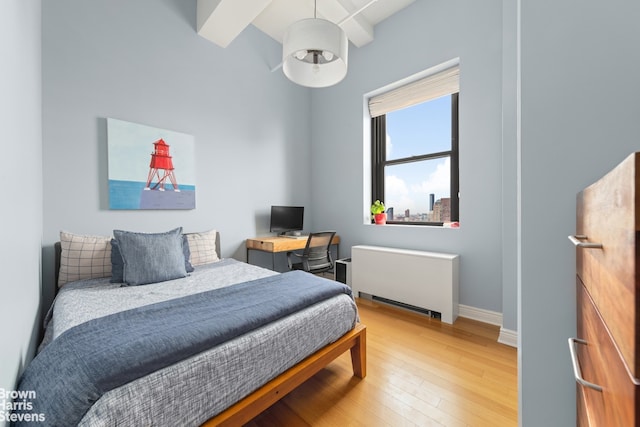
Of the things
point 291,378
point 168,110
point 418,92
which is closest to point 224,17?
point 168,110

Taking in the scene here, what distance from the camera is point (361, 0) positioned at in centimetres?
290

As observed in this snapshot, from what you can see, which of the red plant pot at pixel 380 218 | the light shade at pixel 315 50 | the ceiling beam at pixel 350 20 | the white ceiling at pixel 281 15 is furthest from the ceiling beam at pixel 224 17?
the red plant pot at pixel 380 218

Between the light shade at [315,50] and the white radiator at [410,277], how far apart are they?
193 cm

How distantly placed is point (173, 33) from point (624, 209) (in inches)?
145

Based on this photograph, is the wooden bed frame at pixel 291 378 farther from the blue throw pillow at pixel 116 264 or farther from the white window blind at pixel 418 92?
the white window blind at pixel 418 92

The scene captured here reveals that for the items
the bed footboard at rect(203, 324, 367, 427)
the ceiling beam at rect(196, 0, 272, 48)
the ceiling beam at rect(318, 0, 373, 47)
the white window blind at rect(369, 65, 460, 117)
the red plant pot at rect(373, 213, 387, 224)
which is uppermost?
the ceiling beam at rect(318, 0, 373, 47)

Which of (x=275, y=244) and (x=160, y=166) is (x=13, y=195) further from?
(x=275, y=244)

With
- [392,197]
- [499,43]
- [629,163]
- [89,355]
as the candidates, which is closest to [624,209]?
[629,163]

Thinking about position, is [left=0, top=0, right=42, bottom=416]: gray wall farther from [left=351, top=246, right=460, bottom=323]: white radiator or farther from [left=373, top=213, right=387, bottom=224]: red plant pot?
[left=373, top=213, right=387, bottom=224]: red plant pot

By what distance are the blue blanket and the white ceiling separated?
9.02 ft

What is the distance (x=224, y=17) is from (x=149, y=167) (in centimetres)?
178

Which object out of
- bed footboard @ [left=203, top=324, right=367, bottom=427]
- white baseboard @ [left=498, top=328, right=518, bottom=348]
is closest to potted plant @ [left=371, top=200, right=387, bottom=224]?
white baseboard @ [left=498, top=328, right=518, bottom=348]

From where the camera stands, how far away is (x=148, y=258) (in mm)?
2014

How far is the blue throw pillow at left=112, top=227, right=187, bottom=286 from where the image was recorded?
1.95 metres
